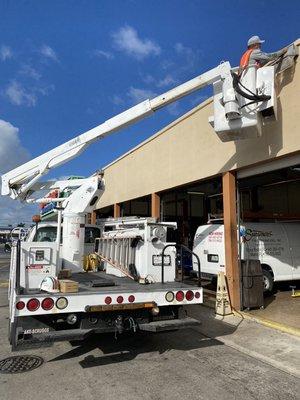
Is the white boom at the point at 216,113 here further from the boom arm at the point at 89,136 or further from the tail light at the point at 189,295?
the tail light at the point at 189,295

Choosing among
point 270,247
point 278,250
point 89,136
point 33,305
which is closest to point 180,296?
point 33,305

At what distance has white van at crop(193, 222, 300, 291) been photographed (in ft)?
37.3

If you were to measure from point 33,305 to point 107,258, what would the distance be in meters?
3.44

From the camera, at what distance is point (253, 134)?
27.9 feet

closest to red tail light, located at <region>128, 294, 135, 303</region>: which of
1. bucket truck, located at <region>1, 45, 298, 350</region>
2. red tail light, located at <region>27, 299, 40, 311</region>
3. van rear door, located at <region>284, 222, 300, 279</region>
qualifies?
bucket truck, located at <region>1, 45, 298, 350</region>

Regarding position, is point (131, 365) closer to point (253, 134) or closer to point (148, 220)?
point (148, 220)

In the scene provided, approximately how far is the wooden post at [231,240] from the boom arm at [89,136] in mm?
2413

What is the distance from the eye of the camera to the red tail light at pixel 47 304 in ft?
17.5

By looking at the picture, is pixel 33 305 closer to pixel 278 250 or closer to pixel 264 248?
pixel 264 248

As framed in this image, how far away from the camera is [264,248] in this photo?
11.8 meters

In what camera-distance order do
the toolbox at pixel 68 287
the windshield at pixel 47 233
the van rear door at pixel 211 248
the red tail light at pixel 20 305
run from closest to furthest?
the red tail light at pixel 20 305 < the toolbox at pixel 68 287 < the windshield at pixel 47 233 < the van rear door at pixel 211 248

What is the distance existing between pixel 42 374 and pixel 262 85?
6.72 metres

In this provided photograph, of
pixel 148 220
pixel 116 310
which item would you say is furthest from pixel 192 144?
pixel 116 310

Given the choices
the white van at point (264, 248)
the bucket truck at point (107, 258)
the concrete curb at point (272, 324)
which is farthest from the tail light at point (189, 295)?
the white van at point (264, 248)
